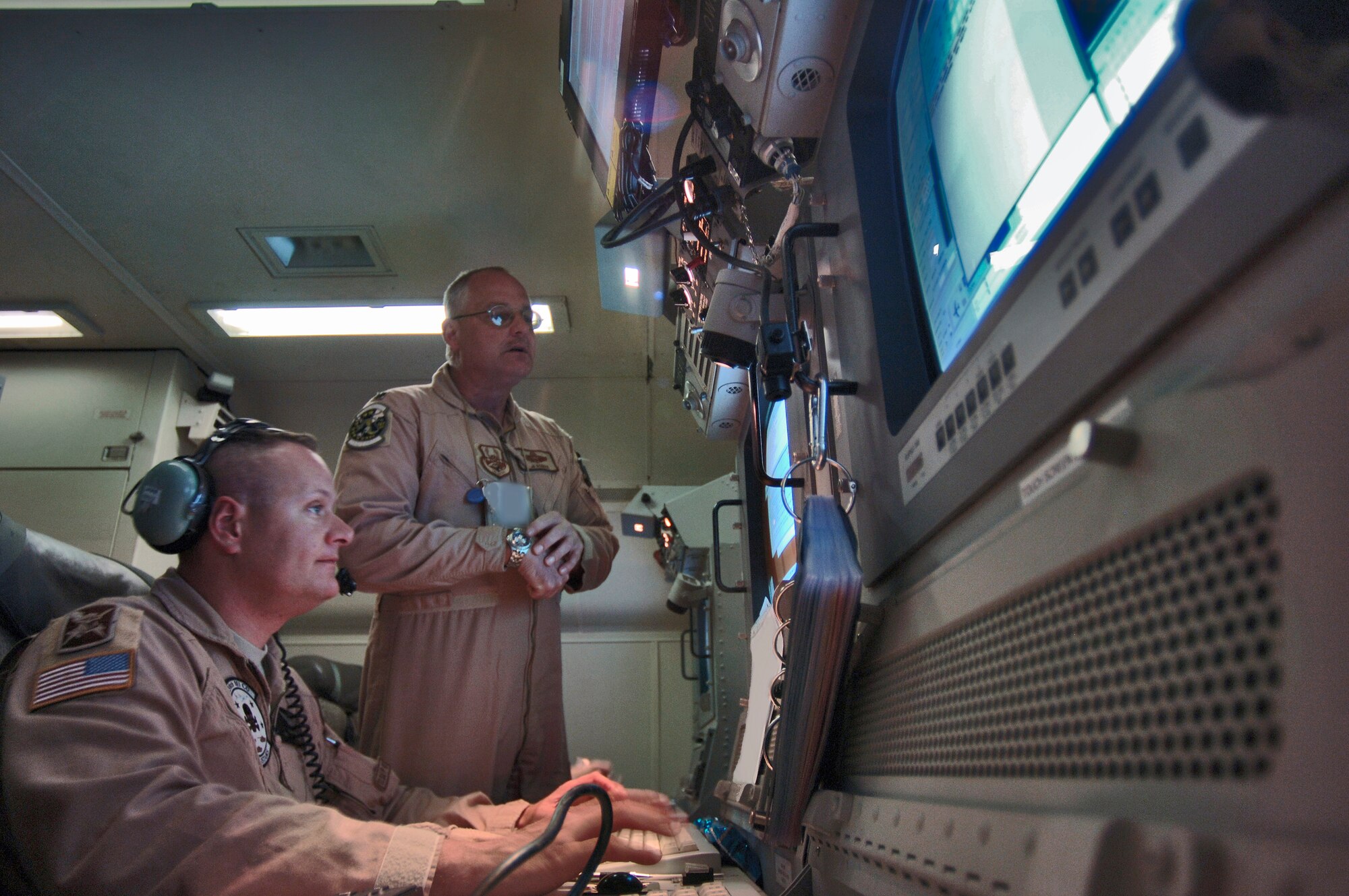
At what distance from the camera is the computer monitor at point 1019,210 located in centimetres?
43

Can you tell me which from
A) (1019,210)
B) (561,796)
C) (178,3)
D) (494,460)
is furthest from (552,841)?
(178,3)

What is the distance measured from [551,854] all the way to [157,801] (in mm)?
482

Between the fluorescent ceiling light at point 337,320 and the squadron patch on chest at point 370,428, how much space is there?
2.04 meters

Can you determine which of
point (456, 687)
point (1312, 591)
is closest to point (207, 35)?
point (456, 687)

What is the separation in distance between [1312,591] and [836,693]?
73 cm

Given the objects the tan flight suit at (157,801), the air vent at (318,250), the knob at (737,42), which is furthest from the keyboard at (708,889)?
the air vent at (318,250)

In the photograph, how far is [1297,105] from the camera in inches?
14.2

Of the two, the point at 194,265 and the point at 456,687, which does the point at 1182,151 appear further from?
the point at 194,265

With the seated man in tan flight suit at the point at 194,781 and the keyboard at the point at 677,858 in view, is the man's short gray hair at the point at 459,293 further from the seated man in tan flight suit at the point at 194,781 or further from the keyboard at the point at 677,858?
the keyboard at the point at 677,858

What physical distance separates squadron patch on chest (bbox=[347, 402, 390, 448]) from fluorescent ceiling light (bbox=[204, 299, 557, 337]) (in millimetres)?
2036

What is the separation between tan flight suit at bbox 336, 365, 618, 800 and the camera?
2.04m

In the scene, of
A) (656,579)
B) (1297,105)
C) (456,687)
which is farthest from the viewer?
(656,579)

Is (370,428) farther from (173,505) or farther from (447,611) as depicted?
(173,505)

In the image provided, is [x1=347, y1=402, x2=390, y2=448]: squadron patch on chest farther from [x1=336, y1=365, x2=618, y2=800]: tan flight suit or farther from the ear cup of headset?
the ear cup of headset
